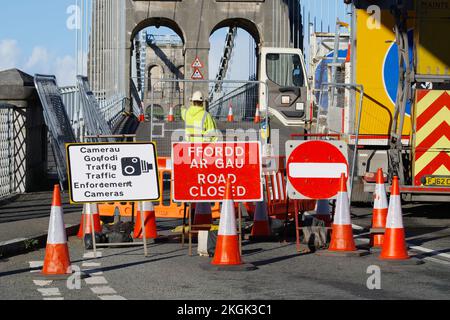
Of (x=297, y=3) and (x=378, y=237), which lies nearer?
(x=378, y=237)

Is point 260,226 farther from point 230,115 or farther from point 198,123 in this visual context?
point 230,115

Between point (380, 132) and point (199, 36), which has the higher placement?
point (199, 36)

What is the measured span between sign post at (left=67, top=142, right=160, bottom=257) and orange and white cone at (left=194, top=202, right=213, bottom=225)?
167 centimetres

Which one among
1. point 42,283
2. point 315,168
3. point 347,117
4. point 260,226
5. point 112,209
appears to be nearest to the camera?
point 42,283

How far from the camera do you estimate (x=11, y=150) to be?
63.9 ft

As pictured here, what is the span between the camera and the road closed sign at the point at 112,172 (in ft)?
39.5

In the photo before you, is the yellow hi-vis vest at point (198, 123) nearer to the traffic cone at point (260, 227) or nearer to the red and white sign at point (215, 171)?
the traffic cone at point (260, 227)

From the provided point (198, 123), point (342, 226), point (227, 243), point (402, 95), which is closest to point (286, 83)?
point (402, 95)

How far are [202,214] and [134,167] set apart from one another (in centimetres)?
182

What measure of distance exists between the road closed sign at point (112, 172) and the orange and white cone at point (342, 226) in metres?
1.97

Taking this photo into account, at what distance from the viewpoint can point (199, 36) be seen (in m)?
63.0

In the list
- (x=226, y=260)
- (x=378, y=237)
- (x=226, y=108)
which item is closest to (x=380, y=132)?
(x=378, y=237)
